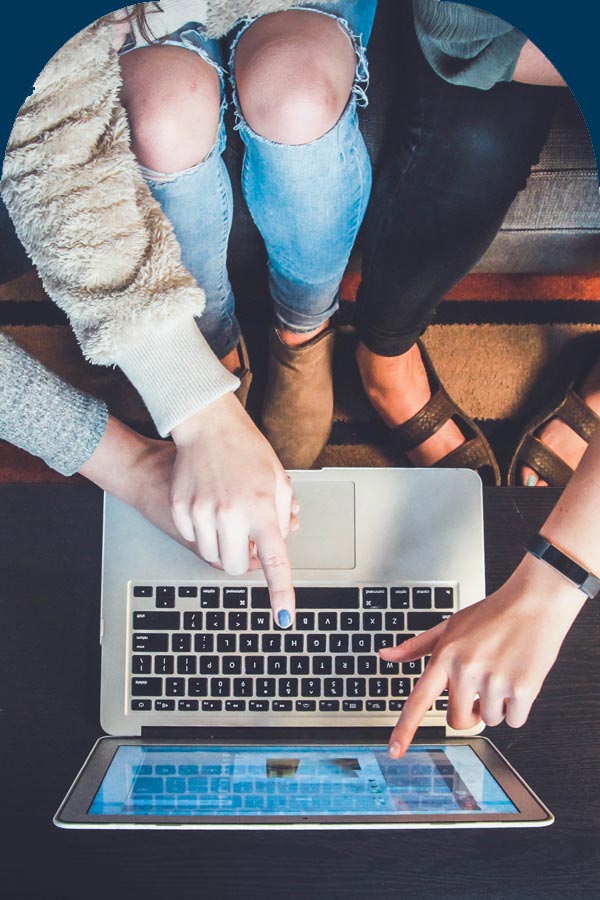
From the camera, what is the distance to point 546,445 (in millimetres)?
1059

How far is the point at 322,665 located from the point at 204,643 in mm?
116

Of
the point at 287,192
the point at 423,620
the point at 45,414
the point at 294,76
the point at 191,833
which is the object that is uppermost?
the point at 294,76

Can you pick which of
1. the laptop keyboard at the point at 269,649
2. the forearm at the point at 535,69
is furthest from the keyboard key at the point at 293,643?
the forearm at the point at 535,69

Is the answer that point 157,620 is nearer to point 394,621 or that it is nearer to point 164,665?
point 164,665

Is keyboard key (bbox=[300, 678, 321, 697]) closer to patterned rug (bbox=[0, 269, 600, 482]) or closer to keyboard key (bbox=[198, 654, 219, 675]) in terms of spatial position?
keyboard key (bbox=[198, 654, 219, 675])

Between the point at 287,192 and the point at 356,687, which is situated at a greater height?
the point at 287,192

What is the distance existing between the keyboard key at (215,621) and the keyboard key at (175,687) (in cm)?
6

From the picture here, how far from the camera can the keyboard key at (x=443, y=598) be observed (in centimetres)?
67

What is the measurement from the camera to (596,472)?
594 millimetres

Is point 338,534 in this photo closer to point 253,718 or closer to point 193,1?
point 253,718

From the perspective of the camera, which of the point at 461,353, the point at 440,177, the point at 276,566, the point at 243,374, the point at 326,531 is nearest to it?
the point at 276,566

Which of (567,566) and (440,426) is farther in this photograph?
(440,426)

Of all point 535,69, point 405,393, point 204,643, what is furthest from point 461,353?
point 204,643

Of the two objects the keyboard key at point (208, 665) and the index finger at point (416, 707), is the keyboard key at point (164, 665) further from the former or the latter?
the index finger at point (416, 707)
